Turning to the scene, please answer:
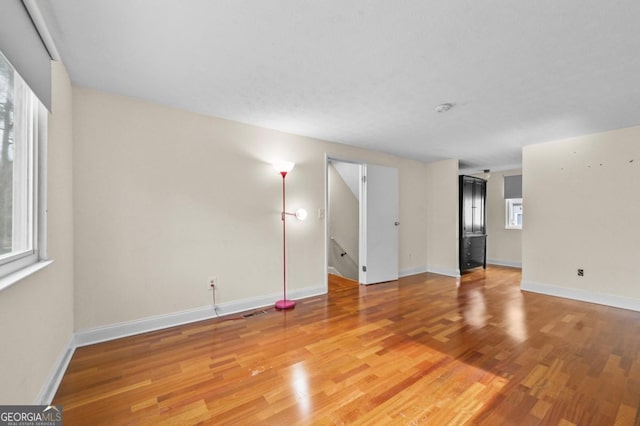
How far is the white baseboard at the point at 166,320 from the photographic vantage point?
245cm

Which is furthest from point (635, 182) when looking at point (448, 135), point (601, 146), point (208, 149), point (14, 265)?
point (14, 265)

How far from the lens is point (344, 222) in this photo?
5.84 meters

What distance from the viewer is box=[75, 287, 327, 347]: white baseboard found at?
8.05ft

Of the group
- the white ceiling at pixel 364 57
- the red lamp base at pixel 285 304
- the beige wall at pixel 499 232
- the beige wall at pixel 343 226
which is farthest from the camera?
the beige wall at pixel 499 232

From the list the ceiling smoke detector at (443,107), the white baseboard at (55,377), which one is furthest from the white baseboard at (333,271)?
the white baseboard at (55,377)

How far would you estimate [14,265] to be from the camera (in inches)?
55.4

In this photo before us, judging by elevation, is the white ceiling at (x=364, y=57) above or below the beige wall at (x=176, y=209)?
above

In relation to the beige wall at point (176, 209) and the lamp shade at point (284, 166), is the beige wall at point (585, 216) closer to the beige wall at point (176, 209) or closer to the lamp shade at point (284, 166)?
the beige wall at point (176, 209)

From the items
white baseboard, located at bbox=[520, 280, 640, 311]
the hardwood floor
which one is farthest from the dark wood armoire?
the hardwood floor

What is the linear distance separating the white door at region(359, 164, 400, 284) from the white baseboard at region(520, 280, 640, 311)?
85.5 inches

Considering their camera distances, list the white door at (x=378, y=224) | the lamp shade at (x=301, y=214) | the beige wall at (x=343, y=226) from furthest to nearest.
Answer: the beige wall at (x=343, y=226), the white door at (x=378, y=224), the lamp shade at (x=301, y=214)

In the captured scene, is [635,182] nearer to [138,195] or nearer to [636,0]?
[636,0]

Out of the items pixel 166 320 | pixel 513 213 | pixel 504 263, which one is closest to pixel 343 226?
pixel 166 320

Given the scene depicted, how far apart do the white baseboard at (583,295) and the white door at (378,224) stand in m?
2.17
